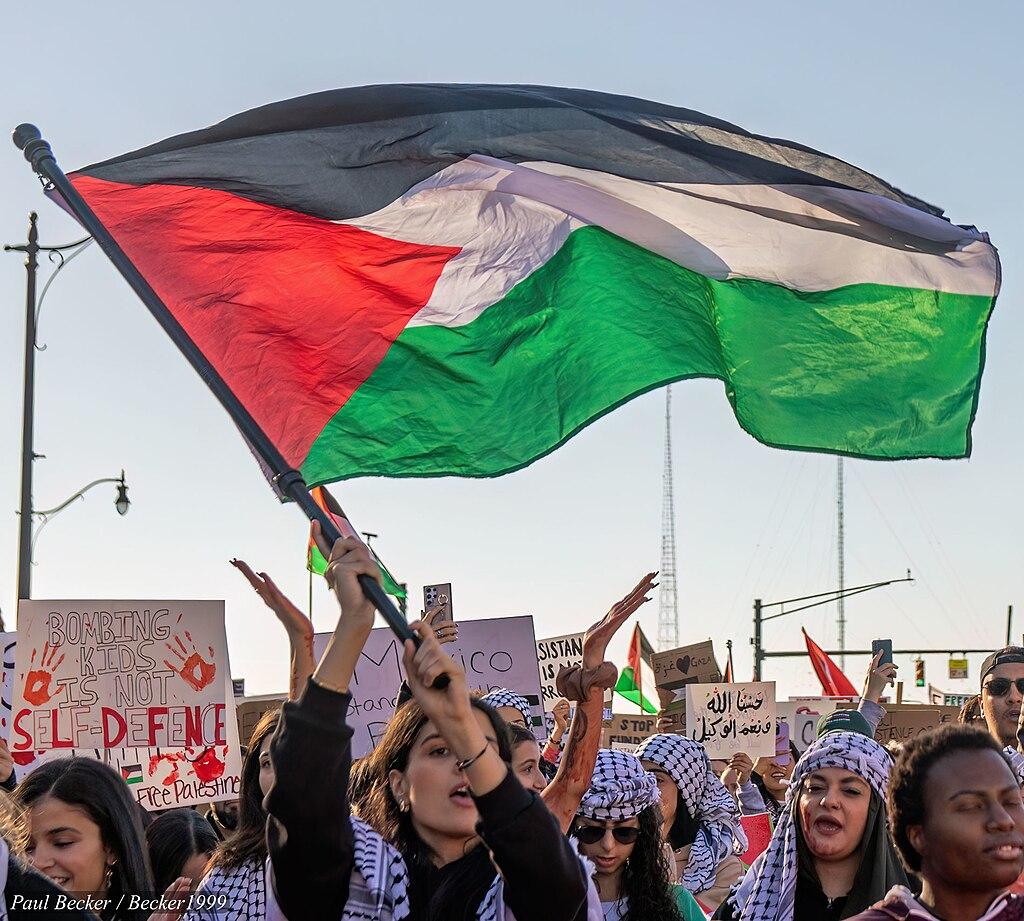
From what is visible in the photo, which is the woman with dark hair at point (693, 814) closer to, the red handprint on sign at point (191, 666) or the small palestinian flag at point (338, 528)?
the small palestinian flag at point (338, 528)

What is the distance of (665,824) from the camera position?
24.3 ft

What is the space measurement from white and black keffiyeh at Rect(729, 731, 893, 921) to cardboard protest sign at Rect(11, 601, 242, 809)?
4.03m

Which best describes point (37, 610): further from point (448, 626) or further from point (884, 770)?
point (884, 770)

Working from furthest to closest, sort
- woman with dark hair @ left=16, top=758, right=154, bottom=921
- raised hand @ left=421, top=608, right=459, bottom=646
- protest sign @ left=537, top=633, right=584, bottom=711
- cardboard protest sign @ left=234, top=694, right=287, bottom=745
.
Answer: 1. protest sign @ left=537, top=633, right=584, bottom=711
2. cardboard protest sign @ left=234, top=694, right=287, bottom=745
3. raised hand @ left=421, top=608, right=459, bottom=646
4. woman with dark hair @ left=16, top=758, right=154, bottom=921

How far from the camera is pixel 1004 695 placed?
27.5ft

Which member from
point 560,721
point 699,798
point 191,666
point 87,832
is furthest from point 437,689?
point 560,721

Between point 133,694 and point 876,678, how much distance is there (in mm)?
4038

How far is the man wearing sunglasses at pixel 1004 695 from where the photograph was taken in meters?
8.30

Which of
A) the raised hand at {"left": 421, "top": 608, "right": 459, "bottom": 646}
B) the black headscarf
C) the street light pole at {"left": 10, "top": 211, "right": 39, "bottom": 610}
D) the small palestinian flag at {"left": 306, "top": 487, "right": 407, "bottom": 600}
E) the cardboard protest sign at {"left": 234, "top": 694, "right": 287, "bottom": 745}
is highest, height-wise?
the street light pole at {"left": 10, "top": 211, "right": 39, "bottom": 610}

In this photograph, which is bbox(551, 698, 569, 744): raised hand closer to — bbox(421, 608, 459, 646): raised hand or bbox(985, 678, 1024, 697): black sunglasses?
bbox(985, 678, 1024, 697): black sunglasses

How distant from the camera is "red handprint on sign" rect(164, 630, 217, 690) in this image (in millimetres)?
9117

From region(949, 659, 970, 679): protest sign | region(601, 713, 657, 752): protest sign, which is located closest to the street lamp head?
region(601, 713, 657, 752): protest sign

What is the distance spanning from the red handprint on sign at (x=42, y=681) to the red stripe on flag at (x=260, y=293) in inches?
140

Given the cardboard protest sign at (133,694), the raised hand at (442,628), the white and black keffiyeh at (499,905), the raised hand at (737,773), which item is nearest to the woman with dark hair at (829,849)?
the white and black keffiyeh at (499,905)
